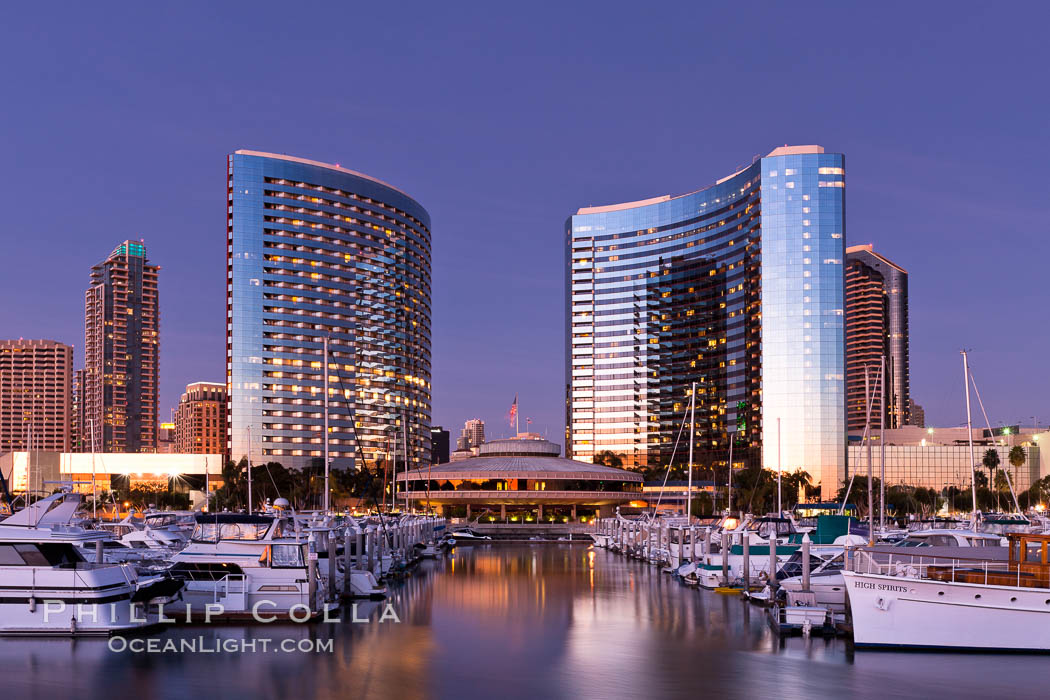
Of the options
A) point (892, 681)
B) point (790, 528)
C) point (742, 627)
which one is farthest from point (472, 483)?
point (892, 681)

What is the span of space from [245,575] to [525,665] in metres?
13.0

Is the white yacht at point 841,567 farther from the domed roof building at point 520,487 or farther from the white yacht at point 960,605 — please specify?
the domed roof building at point 520,487

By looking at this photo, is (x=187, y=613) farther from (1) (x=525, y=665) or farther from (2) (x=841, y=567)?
(2) (x=841, y=567)

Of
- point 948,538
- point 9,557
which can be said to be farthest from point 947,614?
point 9,557

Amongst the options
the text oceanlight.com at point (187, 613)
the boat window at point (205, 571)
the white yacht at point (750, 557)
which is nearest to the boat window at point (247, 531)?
the boat window at point (205, 571)

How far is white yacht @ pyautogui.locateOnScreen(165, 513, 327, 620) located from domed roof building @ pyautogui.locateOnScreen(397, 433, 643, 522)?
Result: 447 ft

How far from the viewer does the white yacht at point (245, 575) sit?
40188mm

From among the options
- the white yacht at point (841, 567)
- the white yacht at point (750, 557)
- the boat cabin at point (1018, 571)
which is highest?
the boat cabin at point (1018, 571)

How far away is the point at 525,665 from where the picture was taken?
111ft

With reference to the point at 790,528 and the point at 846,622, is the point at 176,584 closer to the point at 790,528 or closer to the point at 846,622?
the point at 846,622

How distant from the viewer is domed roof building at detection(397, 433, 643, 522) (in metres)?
182

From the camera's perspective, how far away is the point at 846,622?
37.1 metres

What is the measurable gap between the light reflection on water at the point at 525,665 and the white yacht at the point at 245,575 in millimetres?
1165

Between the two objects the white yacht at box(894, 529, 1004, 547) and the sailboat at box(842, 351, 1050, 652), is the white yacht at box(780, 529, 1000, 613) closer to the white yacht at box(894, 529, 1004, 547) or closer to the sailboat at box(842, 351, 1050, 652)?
the white yacht at box(894, 529, 1004, 547)
